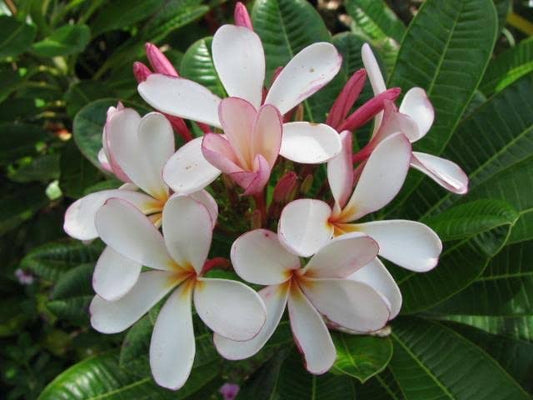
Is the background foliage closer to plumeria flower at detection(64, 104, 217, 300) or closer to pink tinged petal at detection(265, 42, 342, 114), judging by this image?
plumeria flower at detection(64, 104, 217, 300)

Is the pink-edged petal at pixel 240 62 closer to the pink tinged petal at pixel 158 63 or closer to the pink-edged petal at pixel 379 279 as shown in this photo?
the pink tinged petal at pixel 158 63

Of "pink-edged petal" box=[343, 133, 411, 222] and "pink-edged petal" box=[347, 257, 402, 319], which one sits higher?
"pink-edged petal" box=[343, 133, 411, 222]

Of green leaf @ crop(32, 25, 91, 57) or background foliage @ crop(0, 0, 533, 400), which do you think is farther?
green leaf @ crop(32, 25, 91, 57)

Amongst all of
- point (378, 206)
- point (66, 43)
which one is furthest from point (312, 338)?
point (66, 43)

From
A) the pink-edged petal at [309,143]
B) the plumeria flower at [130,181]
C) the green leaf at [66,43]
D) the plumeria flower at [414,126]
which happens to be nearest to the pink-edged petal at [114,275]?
the plumeria flower at [130,181]

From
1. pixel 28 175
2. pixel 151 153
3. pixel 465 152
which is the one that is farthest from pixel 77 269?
pixel 465 152

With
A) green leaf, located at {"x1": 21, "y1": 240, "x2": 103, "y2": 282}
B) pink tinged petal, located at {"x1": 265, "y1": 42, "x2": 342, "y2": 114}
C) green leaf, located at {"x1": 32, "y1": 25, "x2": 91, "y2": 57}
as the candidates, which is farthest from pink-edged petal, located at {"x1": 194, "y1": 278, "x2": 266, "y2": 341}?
green leaf, located at {"x1": 32, "y1": 25, "x2": 91, "y2": 57}

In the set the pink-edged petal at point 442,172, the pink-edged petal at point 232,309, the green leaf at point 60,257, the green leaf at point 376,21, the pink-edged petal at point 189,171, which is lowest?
the green leaf at point 60,257
